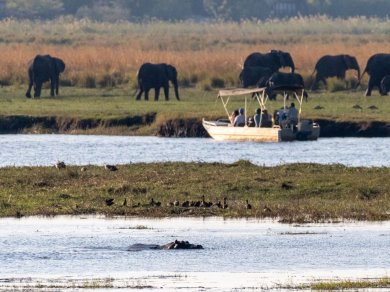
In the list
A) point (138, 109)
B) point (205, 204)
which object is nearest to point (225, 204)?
point (205, 204)

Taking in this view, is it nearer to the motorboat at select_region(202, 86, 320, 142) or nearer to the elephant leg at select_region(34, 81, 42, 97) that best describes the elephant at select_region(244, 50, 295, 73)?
the elephant leg at select_region(34, 81, 42, 97)

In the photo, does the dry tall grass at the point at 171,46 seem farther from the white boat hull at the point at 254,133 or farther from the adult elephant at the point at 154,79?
the white boat hull at the point at 254,133

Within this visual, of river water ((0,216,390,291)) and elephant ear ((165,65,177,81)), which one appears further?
elephant ear ((165,65,177,81))

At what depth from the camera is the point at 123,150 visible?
3384 cm

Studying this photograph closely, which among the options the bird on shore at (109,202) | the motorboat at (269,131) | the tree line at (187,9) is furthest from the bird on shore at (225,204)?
the tree line at (187,9)

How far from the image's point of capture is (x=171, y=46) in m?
69.1

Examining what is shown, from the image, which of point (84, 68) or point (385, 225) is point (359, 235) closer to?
point (385, 225)

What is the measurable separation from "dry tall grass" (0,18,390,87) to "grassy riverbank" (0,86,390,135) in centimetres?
413

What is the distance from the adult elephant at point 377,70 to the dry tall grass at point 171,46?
13.6ft

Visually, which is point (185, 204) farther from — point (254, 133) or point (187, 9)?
point (187, 9)

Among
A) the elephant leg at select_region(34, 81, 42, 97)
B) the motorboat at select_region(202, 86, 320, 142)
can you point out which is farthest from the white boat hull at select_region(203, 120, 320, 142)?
the elephant leg at select_region(34, 81, 42, 97)

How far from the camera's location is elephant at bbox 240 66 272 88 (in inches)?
1882

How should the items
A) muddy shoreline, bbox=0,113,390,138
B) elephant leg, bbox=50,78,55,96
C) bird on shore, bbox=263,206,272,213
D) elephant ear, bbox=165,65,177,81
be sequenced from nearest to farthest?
1. bird on shore, bbox=263,206,272,213
2. muddy shoreline, bbox=0,113,390,138
3. elephant ear, bbox=165,65,177,81
4. elephant leg, bbox=50,78,55,96

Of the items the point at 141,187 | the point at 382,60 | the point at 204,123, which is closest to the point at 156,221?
the point at 141,187
